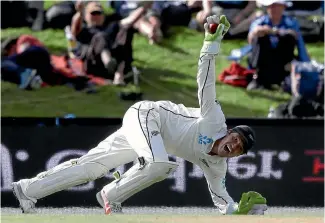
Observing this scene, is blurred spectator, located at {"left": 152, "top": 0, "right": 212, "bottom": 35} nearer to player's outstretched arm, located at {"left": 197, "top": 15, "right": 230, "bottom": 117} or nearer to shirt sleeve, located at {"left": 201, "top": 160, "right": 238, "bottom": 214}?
shirt sleeve, located at {"left": 201, "top": 160, "right": 238, "bottom": 214}

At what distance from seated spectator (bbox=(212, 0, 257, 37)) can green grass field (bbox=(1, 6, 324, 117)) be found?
0.17 metres

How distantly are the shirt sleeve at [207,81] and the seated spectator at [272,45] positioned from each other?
3.96 m

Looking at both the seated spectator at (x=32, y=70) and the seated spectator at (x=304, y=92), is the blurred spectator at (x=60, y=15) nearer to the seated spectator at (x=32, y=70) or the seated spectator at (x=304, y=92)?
the seated spectator at (x=32, y=70)

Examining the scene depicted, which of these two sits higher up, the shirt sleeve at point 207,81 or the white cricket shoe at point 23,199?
the shirt sleeve at point 207,81

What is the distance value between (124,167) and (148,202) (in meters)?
0.42

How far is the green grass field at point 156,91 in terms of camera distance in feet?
36.1

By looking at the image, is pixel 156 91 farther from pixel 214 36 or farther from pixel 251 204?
pixel 214 36

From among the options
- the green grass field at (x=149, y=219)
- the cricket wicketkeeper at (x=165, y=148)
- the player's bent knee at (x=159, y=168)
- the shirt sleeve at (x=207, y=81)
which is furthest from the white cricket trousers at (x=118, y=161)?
the green grass field at (x=149, y=219)

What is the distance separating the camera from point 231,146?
24.9ft

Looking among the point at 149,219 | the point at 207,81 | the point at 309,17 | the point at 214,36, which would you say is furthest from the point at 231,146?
the point at 309,17

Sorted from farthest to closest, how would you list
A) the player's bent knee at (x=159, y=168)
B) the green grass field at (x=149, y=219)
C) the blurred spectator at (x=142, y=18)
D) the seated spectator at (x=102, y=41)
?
the blurred spectator at (x=142, y=18) → the seated spectator at (x=102, y=41) → the player's bent knee at (x=159, y=168) → the green grass field at (x=149, y=219)

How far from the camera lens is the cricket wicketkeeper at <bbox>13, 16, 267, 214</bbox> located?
7.49 m

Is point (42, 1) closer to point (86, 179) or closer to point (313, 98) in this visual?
point (313, 98)

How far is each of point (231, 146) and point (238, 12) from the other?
14.6 ft
